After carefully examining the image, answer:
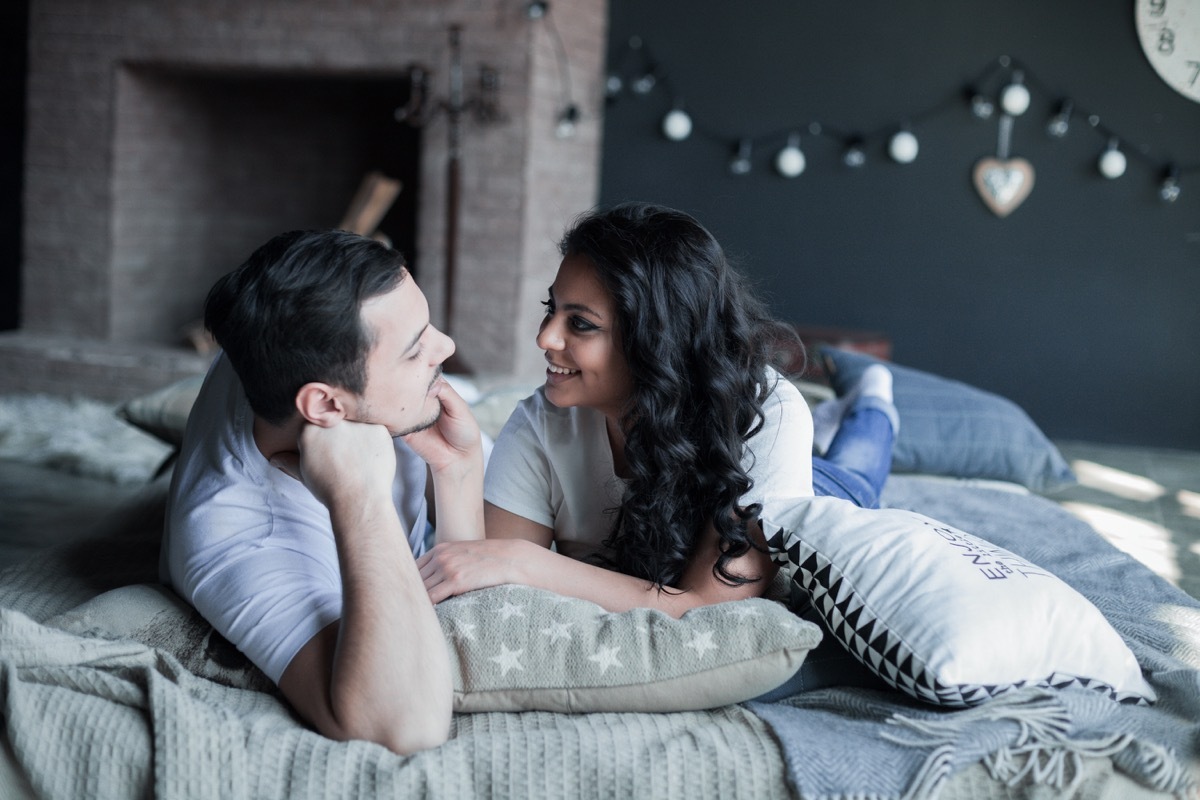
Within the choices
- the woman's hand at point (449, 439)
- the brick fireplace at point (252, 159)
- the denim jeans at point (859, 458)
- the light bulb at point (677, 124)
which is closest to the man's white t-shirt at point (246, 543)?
the woman's hand at point (449, 439)

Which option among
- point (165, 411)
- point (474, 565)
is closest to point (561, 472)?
point (474, 565)

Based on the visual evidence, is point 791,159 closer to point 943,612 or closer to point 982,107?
point 982,107

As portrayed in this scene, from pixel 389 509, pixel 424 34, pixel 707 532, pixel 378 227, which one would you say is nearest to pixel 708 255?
pixel 707 532

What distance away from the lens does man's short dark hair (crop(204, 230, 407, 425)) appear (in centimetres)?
145

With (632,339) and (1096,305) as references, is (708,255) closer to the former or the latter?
(632,339)

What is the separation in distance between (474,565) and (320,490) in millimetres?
250

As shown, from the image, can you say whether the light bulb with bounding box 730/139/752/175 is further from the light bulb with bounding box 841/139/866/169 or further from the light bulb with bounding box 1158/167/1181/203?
the light bulb with bounding box 1158/167/1181/203

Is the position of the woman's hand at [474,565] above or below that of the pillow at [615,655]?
above

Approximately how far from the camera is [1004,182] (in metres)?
4.86

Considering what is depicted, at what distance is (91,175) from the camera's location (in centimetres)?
523

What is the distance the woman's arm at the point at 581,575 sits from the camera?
5.10 ft

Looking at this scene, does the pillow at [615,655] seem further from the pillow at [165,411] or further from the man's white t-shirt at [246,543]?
the pillow at [165,411]

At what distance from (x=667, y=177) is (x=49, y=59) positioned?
2881 mm

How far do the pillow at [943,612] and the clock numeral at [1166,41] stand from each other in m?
3.96
